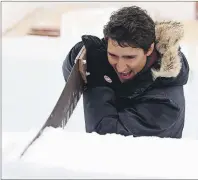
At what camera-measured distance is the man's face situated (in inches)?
32.6

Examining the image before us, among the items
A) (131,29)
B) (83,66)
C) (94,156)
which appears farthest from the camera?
(83,66)

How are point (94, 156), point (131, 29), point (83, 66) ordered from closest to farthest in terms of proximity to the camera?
point (94, 156) → point (131, 29) → point (83, 66)

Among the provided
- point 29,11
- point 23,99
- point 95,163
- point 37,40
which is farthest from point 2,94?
point 95,163

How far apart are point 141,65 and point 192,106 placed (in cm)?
49

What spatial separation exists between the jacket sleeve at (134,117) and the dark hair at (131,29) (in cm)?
11

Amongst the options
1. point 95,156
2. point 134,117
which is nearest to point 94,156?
point 95,156

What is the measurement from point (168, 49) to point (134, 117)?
5.8 inches

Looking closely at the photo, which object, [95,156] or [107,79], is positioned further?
[107,79]

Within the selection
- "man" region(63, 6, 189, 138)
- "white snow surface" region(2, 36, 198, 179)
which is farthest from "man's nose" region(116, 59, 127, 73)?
"white snow surface" region(2, 36, 198, 179)

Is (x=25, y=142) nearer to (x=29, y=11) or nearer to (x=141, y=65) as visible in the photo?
(x=141, y=65)

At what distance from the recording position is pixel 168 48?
87 cm

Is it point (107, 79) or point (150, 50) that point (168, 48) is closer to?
point (150, 50)

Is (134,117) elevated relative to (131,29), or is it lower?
lower

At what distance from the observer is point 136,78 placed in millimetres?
875
